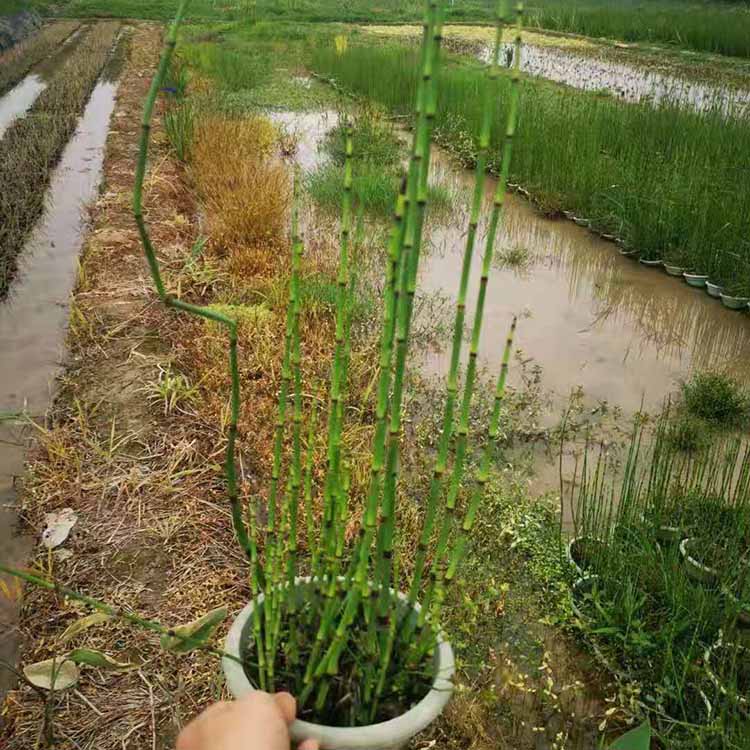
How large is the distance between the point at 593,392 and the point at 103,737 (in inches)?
103

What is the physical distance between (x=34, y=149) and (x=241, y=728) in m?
6.87

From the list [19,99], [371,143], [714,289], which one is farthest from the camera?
[19,99]

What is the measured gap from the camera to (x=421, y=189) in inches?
40.7

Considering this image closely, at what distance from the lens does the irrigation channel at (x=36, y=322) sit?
2.65 meters

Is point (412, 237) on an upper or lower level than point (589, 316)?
upper

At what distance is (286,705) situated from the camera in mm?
1108

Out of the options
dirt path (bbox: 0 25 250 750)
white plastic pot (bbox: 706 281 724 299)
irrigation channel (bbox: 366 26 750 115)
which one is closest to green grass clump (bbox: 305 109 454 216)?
dirt path (bbox: 0 25 250 750)

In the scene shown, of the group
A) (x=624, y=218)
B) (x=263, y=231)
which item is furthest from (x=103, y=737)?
(x=624, y=218)

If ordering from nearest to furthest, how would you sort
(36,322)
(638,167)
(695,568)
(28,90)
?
(695,568), (36,322), (638,167), (28,90)

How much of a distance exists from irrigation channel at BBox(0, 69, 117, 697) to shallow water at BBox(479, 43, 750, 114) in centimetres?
534

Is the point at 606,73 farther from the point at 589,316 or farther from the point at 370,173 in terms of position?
the point at 589,316

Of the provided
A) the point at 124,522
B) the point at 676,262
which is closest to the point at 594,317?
the point at 676,262

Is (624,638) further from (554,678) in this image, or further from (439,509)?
(439,509)

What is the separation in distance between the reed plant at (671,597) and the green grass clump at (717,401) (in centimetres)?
94
